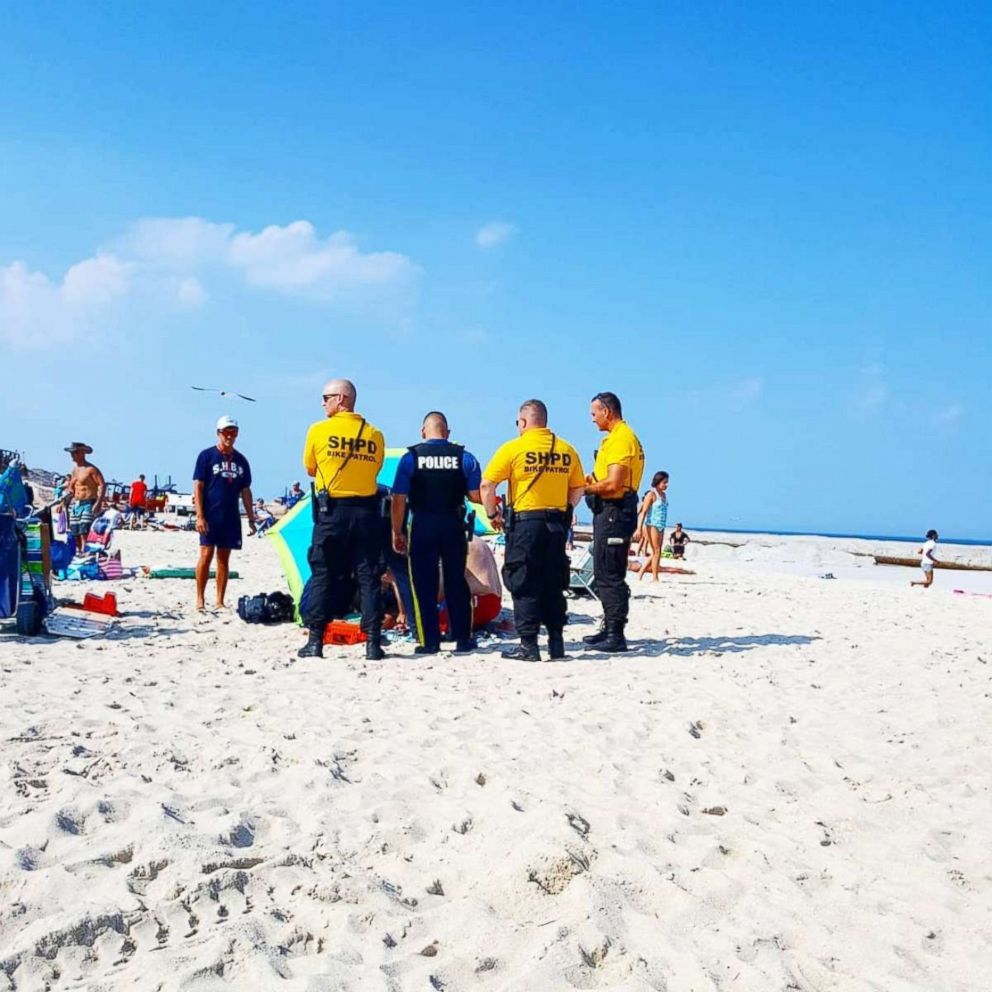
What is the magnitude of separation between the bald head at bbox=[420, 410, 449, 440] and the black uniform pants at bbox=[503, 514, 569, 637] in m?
0.91

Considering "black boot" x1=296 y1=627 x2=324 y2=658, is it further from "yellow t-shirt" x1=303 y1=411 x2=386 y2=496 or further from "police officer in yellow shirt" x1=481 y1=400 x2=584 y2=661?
"police officer in yellow shirt" x1=481 y1=400 x2=584 y2=661

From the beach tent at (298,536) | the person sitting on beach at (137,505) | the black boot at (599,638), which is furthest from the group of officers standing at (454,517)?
the person sitting on beach at (137,505)

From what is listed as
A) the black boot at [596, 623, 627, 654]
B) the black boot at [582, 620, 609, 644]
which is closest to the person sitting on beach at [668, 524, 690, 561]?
the black boot at [582, 620, 609, 644]

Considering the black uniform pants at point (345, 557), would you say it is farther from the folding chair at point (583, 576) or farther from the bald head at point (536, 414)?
the folding chair at point (583, 576)

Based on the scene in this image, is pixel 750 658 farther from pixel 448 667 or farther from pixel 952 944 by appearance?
pixel 952 944

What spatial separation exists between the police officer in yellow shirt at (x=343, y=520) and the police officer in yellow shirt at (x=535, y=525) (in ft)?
2.96

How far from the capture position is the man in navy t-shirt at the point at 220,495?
331 inches

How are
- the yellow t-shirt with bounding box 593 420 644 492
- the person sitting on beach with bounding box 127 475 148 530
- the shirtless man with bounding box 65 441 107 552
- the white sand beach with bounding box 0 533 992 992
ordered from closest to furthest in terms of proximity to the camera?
1. the white sand beach with bounding box 0 533 992 992
2. the yellow t-shirt with bounding box 593 420 644 492
3. the shirtless man with bounding box 65 441 107 552
4. the person sitting on beach with bounding box 127 475 148 530

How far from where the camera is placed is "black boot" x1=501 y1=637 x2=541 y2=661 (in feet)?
21.9

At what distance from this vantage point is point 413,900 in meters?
2.61

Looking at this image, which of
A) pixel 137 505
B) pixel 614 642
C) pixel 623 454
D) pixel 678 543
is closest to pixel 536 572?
pixel 614 642

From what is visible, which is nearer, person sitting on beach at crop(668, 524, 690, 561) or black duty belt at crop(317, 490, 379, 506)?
black duty belt at crop(317, 490, 379, 506)

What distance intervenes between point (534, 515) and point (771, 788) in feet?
11.0

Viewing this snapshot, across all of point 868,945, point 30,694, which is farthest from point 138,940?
point 30,694
